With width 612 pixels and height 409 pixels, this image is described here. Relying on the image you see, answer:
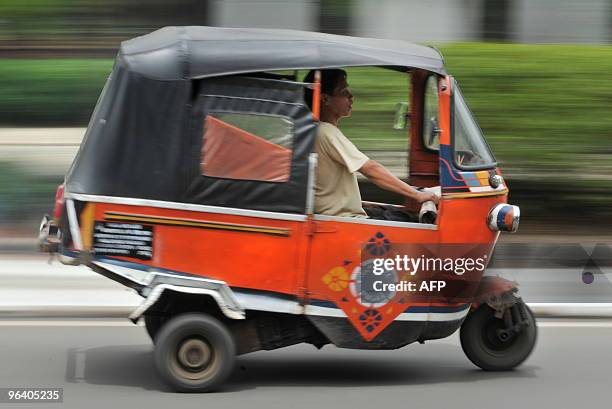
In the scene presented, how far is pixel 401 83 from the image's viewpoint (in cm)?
980

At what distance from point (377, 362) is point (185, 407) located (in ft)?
5.35

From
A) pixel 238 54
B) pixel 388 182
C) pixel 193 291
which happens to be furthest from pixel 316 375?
pixel 238 54

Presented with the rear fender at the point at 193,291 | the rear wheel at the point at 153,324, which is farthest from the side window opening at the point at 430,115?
the rear wheel at the point at 153,324

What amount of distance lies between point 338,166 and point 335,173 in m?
0.04

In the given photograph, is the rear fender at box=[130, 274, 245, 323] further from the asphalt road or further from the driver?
the driver

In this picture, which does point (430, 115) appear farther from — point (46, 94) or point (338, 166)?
point (46, 94)

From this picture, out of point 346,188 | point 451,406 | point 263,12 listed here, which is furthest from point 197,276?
point 263,12

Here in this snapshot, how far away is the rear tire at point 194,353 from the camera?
20.4 ft

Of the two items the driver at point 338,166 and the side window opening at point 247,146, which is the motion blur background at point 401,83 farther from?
the side window opening at point 247,146

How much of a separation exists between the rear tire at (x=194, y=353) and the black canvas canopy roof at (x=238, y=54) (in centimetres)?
140

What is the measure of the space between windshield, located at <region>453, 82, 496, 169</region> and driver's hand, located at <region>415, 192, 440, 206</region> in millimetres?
240

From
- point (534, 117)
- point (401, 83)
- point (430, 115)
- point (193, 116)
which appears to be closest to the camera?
point (193, 116)

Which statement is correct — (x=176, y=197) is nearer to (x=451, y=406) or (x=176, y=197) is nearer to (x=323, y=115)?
(x=323, y=115)

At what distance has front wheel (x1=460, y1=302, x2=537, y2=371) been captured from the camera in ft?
22.6
